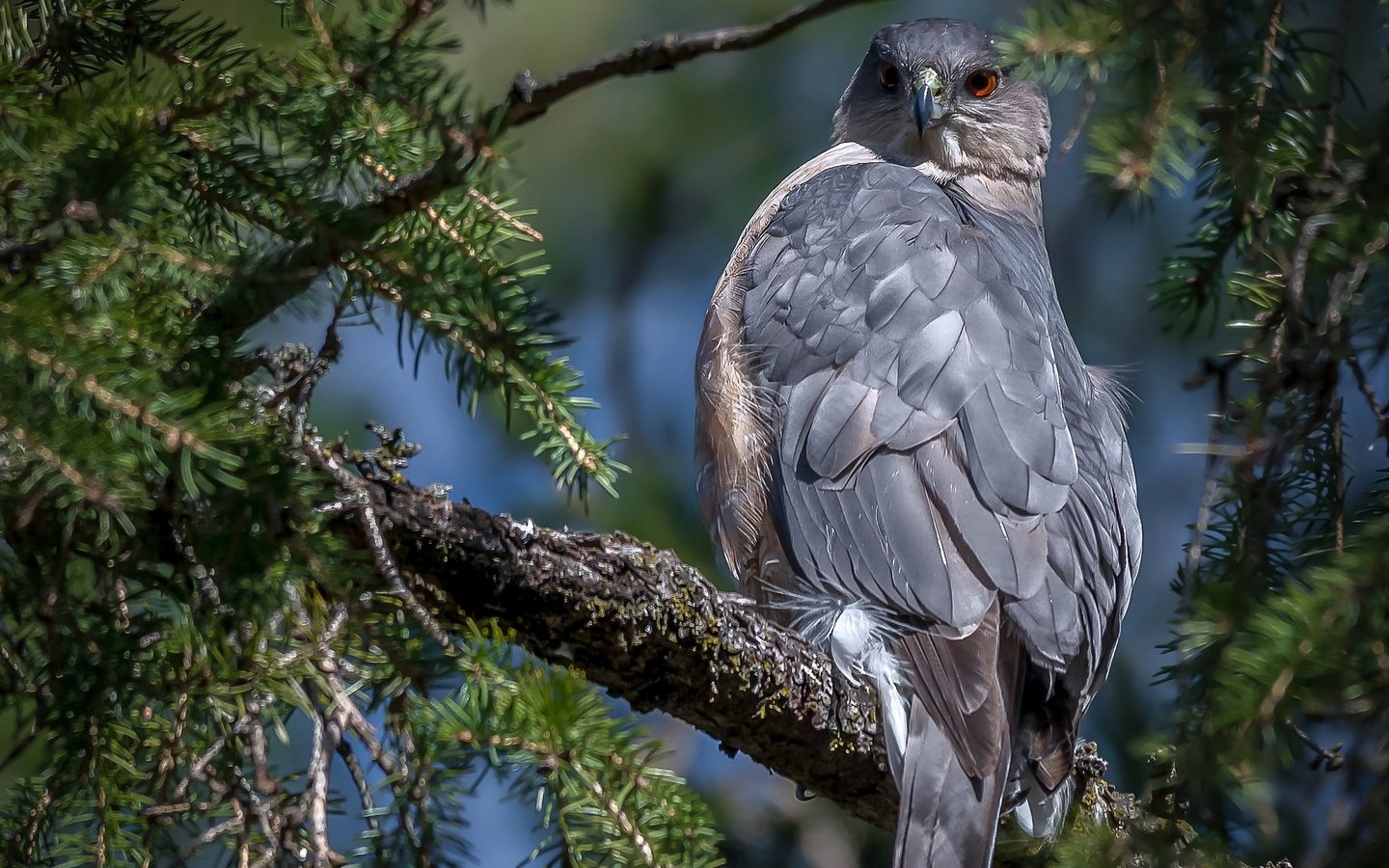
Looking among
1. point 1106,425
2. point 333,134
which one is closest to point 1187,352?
point 1106,425

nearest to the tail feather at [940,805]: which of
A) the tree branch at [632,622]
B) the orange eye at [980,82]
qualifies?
the tree branch at [632,622]

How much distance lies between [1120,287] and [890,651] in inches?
216

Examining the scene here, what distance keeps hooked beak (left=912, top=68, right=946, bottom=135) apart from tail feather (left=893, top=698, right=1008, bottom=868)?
105 inches

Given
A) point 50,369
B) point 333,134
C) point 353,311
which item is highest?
point 333,134

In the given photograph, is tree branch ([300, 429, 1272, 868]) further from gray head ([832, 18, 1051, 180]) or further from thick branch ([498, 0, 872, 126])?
gray head ([832, 18, 1051, 180])

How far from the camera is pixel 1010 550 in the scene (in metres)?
3.32

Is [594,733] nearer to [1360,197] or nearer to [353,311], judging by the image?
[353,311]

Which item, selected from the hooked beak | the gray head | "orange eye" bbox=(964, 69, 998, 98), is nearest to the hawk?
the hooked beak

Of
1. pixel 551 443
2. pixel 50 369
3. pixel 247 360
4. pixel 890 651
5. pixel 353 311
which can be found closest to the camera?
pixel 50 369

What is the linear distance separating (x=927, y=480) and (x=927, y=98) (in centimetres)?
205

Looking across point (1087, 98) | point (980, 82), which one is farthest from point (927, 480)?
point (980, 82)

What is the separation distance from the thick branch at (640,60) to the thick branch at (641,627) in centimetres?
89

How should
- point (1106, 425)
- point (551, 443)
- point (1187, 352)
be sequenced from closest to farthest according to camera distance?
point (551, 443) → point (1106, 425) → point (1187, 352)

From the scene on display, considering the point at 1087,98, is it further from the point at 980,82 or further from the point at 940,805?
the point at 980,82
